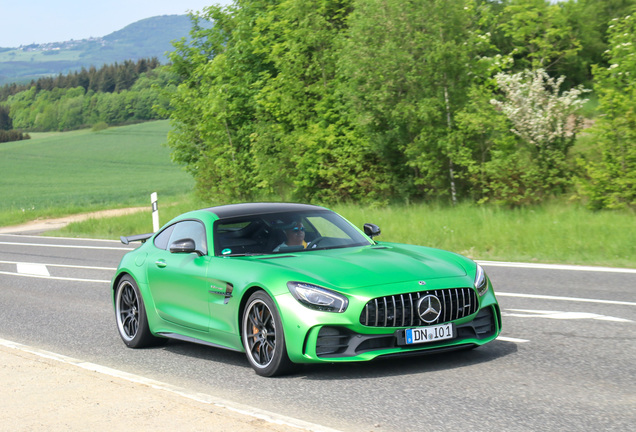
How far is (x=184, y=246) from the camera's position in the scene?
7.88 meters

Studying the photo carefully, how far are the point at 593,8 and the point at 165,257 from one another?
2843cm

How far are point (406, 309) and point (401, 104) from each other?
1545 centimetres

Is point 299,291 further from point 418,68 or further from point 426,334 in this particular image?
point 418,68

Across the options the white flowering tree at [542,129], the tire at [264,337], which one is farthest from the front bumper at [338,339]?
the white flowering tree at [542,129]

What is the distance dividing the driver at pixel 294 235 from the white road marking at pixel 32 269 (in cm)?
1020

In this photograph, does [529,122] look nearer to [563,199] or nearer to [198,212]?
[563,199]

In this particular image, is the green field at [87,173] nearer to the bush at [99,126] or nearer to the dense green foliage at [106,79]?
the bush at [99,126]

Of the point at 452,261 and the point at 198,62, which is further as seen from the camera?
the point at 198,62

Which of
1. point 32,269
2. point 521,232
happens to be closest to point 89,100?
point 32,269

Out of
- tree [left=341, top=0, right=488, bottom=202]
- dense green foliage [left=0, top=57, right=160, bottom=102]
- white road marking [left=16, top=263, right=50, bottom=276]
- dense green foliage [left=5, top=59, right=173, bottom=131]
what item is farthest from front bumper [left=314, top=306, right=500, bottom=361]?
dense green foliage [left=0, top=57, right=160, bottom=102]

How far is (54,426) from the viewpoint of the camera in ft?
17.8

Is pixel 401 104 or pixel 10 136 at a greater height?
pixel 401 104

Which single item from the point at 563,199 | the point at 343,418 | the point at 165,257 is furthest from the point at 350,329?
the point at 563,199

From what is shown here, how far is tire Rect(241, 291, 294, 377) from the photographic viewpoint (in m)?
6.74
